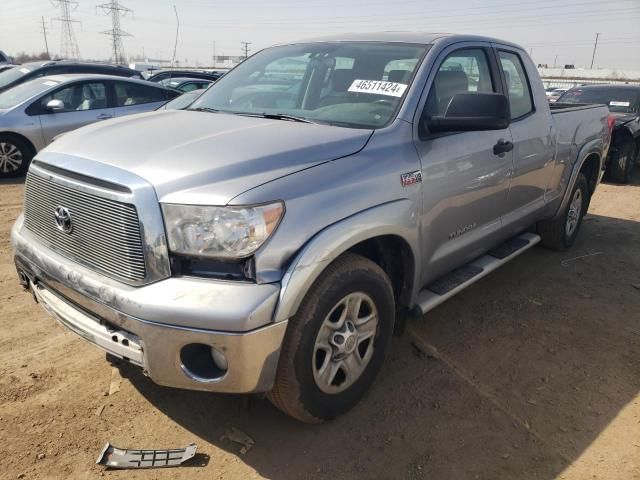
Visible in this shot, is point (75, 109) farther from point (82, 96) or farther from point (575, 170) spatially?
point (575, 170)

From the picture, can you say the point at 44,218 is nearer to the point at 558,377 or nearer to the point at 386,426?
the point at 386,426

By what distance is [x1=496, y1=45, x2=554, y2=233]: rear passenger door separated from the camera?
12.6 ft

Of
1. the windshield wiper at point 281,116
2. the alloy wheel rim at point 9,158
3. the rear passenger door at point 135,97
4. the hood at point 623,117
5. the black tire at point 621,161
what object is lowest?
the black tire at point 621,161

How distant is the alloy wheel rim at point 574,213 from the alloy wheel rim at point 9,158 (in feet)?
24.5

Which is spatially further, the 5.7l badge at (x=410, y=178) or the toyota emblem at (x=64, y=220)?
the 5.7l badge at (x=410, y=178)

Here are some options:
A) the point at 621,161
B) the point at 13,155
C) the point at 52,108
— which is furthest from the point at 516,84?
the point at 13,155

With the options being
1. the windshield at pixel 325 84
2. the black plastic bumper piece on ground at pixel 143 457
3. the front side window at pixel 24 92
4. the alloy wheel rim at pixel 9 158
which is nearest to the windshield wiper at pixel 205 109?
the windshield at pixel 325 84

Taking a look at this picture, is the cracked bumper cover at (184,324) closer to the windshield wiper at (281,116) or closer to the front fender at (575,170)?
the windshield wiper at (281,116)

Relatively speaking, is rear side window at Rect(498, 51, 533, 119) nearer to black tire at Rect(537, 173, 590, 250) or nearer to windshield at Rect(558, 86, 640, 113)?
black tire at Rect(537, 173, 590, 250)

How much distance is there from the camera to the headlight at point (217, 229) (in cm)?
206

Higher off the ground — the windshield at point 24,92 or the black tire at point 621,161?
the windshield at point 24,92

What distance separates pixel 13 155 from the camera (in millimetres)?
7602

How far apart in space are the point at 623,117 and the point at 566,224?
213 inches

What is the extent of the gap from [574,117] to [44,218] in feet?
14.7
